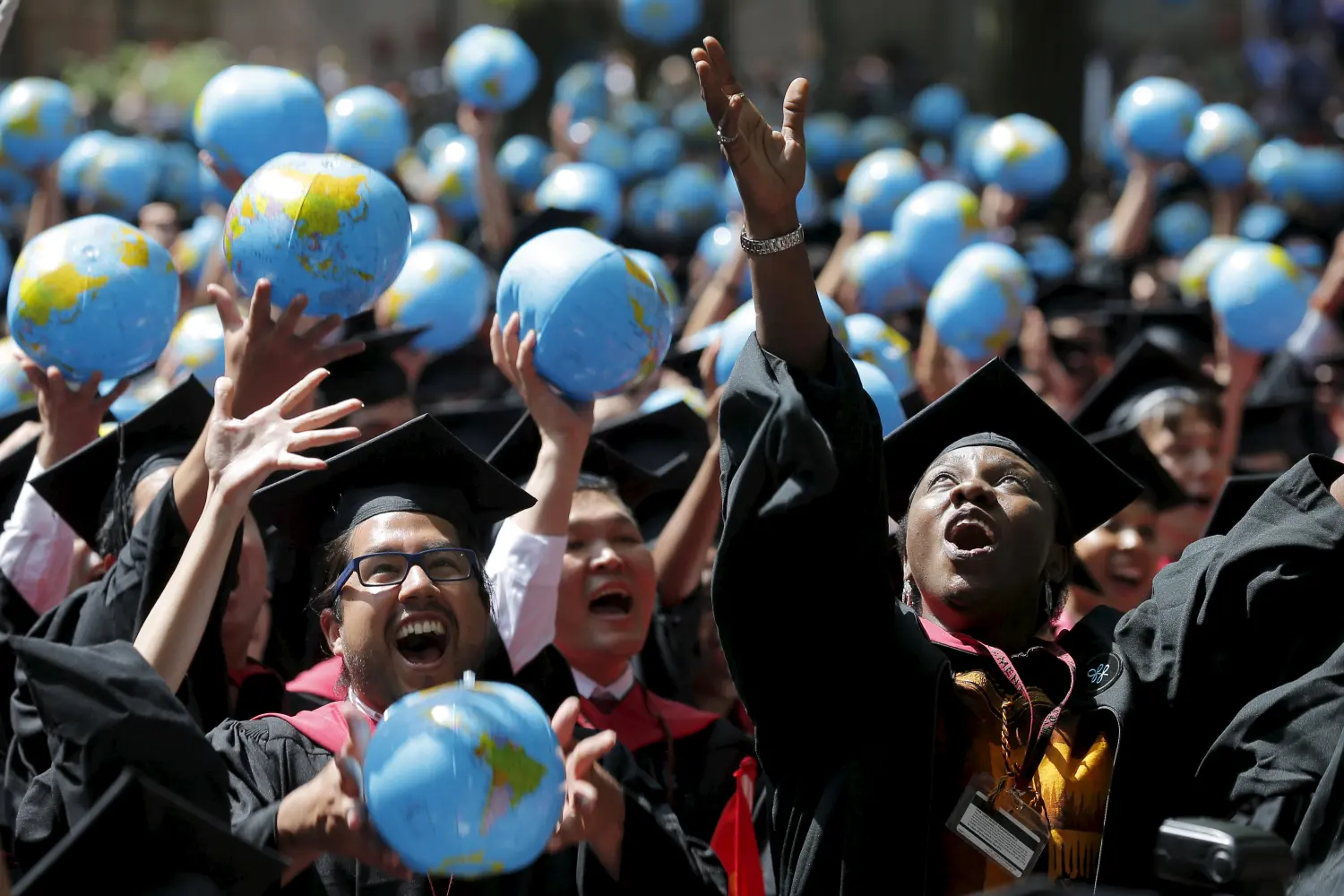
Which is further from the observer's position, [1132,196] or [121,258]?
[1132,196]

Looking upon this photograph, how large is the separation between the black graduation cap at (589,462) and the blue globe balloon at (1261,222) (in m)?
6.12

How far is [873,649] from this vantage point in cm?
306

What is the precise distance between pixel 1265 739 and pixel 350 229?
2.19 metres

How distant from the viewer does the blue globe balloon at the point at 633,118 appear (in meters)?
14.5

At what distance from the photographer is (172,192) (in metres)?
10.9

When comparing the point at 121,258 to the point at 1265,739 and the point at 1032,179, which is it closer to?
the point at 1265,739

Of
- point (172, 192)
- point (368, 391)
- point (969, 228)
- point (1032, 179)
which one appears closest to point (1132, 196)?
point (1032, 179)

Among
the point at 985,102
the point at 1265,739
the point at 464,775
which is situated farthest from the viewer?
the point at 985,102

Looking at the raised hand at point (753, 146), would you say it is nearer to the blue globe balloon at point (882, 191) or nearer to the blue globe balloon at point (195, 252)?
the blue globe balloon at point (195, 252)

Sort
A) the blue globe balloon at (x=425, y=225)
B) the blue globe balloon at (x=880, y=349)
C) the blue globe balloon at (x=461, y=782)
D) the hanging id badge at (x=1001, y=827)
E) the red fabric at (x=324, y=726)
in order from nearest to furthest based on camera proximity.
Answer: the blue globe balloon at (x=461, y=782)
the hanging id badge at (x=1001, y=827)
the red fabric at (x=324, y=726)
the blue globe balloon at (x=880, y=349)
the blue globe balloon at (x=425, y=225)

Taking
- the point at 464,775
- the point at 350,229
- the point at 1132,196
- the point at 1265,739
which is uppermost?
the point at 350,229

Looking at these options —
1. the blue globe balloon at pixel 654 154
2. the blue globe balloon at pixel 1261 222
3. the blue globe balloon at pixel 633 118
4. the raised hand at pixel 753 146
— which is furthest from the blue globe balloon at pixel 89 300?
the blue globe balloon at pixel 633 118

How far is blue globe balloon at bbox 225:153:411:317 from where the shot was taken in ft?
12.7

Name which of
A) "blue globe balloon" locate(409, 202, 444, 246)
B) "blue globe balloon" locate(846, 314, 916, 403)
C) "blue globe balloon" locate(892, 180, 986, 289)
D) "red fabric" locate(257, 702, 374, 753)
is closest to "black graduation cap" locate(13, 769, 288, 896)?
"red fabric" locate(257, 702, 374, 753)
